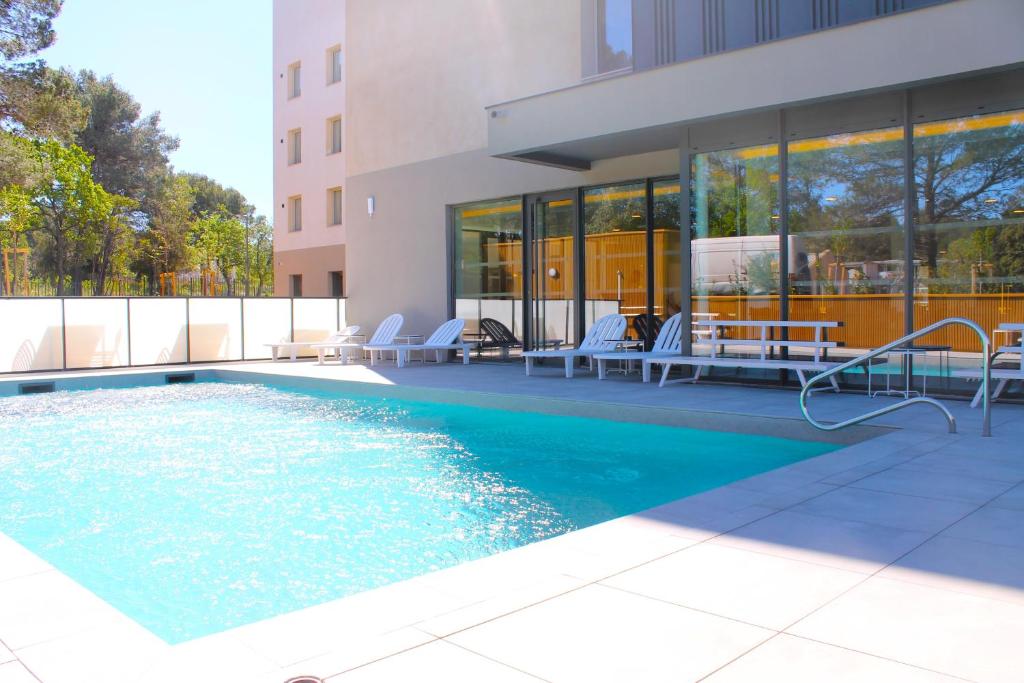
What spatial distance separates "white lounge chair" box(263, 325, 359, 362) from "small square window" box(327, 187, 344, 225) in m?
8.60

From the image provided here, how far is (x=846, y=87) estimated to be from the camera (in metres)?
7.35

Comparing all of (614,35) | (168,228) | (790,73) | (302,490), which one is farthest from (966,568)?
(168,228)

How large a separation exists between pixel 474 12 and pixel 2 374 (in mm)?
9012

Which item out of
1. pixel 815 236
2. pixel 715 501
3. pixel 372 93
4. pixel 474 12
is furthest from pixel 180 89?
pixel 715 501

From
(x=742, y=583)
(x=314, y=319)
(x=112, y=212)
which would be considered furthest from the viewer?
(x=112, y=212)

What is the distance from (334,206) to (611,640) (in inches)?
879

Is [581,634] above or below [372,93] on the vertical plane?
below

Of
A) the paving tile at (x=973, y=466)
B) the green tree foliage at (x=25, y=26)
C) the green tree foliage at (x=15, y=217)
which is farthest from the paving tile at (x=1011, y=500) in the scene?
the green tree foliage at (x=15, y=217)

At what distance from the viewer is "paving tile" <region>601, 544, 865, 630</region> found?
7.87 ft

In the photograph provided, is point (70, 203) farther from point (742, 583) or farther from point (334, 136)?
point (742, 583)

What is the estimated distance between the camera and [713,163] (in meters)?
9.08

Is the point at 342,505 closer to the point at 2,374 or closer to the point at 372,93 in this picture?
the point at 2,374

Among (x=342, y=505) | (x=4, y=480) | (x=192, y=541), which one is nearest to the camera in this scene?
(x=192, y=541)

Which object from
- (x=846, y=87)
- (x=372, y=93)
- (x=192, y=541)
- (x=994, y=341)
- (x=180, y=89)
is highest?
(x=180, y=89)
